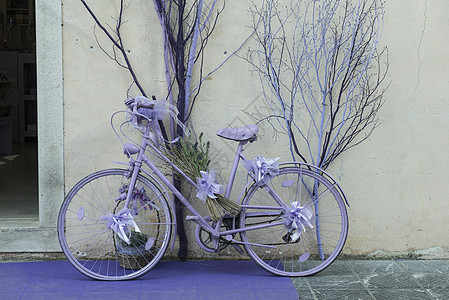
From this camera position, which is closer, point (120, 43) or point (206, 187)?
point (206, 187)

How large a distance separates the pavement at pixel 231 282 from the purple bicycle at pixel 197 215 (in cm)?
12

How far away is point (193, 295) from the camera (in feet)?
13.9

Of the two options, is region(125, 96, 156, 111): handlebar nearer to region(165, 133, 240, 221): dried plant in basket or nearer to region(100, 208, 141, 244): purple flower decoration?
region(165, 133, 240, 221): dried plant in basket

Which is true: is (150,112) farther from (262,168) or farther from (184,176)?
(262,168)

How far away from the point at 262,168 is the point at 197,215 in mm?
580

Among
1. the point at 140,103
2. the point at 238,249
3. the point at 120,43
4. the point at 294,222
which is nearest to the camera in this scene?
the point at 140,103

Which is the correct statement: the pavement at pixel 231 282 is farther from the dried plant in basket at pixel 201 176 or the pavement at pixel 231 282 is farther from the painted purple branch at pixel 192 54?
the painted purple branch at pixel 192 54

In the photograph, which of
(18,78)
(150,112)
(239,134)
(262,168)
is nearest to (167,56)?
(150,112)

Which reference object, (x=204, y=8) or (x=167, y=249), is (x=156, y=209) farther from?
(x=204, y=8)

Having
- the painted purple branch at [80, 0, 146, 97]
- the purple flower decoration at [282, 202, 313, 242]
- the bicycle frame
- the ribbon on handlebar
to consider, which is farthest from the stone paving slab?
the painted purple branch at [80, 0, 146, 97]

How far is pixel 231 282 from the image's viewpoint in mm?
4496

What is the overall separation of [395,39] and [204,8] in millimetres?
1488

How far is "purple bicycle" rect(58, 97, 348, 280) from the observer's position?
176 inches

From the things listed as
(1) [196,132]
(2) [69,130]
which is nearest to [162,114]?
(1) [196,132]
